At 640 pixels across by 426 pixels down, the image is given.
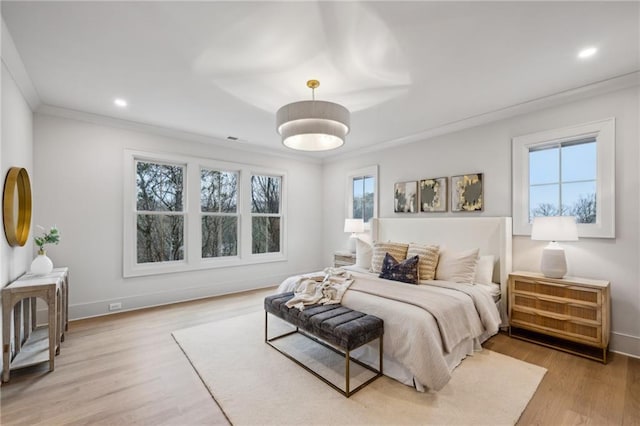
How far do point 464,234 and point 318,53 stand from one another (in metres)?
2.99

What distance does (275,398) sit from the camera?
2.12 m

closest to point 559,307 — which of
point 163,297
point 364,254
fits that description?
point 364,254

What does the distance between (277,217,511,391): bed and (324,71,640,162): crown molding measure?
1324 millimetres

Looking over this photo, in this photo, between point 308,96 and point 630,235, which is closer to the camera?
point 630,235

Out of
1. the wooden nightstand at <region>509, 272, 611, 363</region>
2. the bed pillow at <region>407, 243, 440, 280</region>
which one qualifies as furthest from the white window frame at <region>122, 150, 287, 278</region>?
the wooden nightstand at <region>509, 272, 611, 363</region>

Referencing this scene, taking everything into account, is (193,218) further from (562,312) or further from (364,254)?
(562,312)

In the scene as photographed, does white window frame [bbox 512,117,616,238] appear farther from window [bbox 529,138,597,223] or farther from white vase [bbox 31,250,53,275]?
white vase [bbox 31,250,53,275]

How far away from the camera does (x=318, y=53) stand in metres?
2.38

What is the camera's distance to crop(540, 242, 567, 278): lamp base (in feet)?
9.72

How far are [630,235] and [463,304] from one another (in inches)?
71.6

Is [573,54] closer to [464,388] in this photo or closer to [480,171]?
[480,171]

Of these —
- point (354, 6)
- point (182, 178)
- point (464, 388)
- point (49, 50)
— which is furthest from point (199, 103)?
point (464, 388)

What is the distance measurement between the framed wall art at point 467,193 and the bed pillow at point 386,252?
102cm

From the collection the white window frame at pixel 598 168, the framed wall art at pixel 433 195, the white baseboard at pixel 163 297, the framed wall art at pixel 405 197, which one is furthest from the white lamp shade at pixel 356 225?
the white window frame at pixel 598 168
